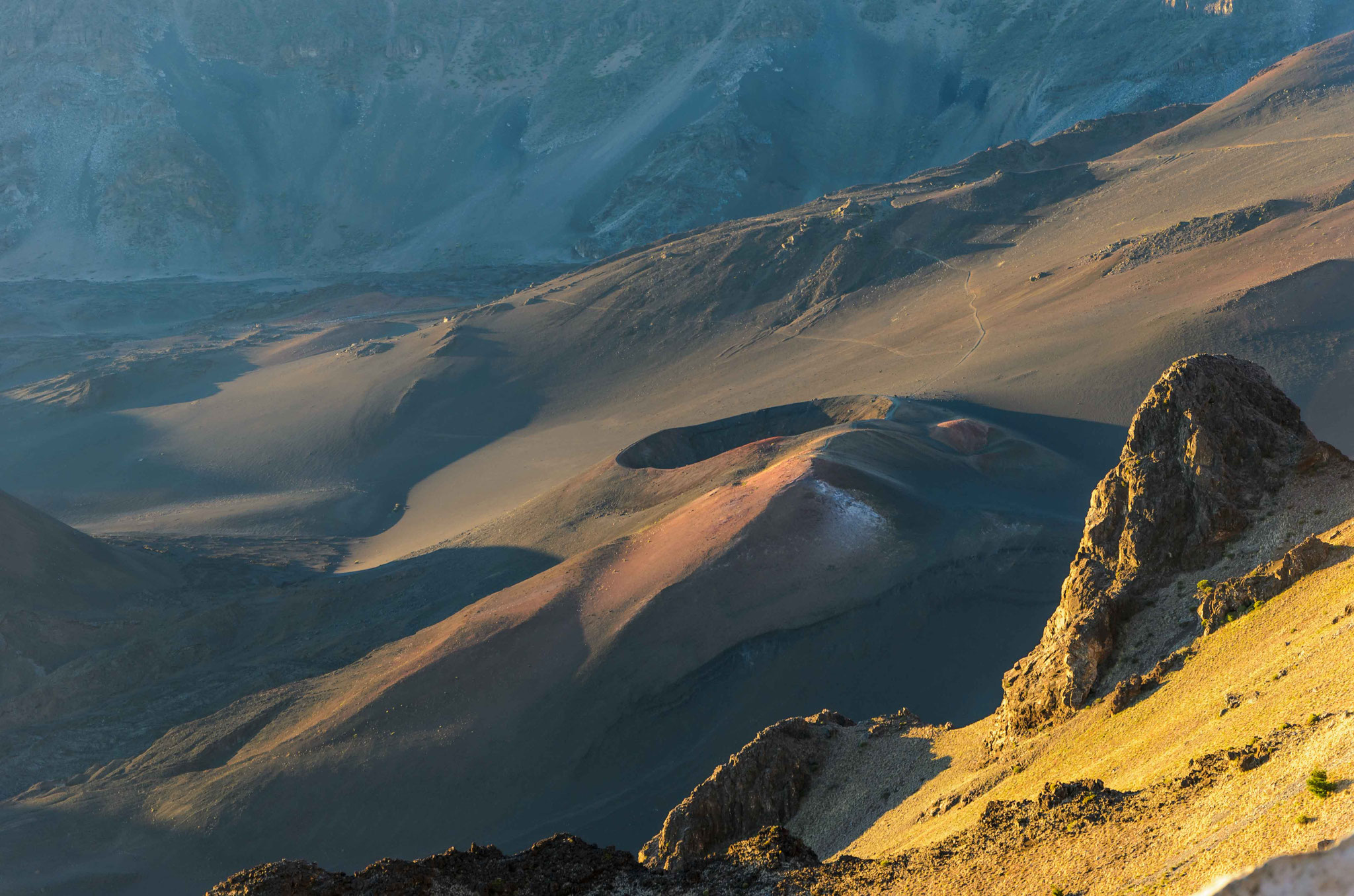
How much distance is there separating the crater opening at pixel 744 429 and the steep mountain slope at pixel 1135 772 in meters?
23.9

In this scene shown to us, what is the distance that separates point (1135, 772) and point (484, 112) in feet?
387

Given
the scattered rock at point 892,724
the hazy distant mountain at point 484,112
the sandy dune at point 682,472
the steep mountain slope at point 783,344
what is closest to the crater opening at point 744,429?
the sandy dune at point 682,472

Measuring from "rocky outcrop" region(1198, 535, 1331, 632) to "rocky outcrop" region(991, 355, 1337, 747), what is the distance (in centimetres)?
114

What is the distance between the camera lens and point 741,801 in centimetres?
1507

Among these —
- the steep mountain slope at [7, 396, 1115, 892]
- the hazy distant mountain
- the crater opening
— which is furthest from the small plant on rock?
the hazy distant mountain

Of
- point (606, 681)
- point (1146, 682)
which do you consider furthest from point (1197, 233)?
point (1146, 682)

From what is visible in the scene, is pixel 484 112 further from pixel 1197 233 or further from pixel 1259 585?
pixel 1259 585

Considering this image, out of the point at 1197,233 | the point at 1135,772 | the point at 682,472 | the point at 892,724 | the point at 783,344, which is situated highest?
the point at 783,344

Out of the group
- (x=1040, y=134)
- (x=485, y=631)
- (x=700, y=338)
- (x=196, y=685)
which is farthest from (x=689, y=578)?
(x=1040, y=134)

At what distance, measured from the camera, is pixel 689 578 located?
83.8 ft

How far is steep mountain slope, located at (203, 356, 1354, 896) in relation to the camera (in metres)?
6.99

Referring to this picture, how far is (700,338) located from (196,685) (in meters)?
34.3

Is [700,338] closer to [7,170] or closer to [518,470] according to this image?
[518,470]

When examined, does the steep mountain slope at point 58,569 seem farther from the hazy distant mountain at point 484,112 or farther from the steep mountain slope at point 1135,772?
the hazy distant mountain at point 484,112
